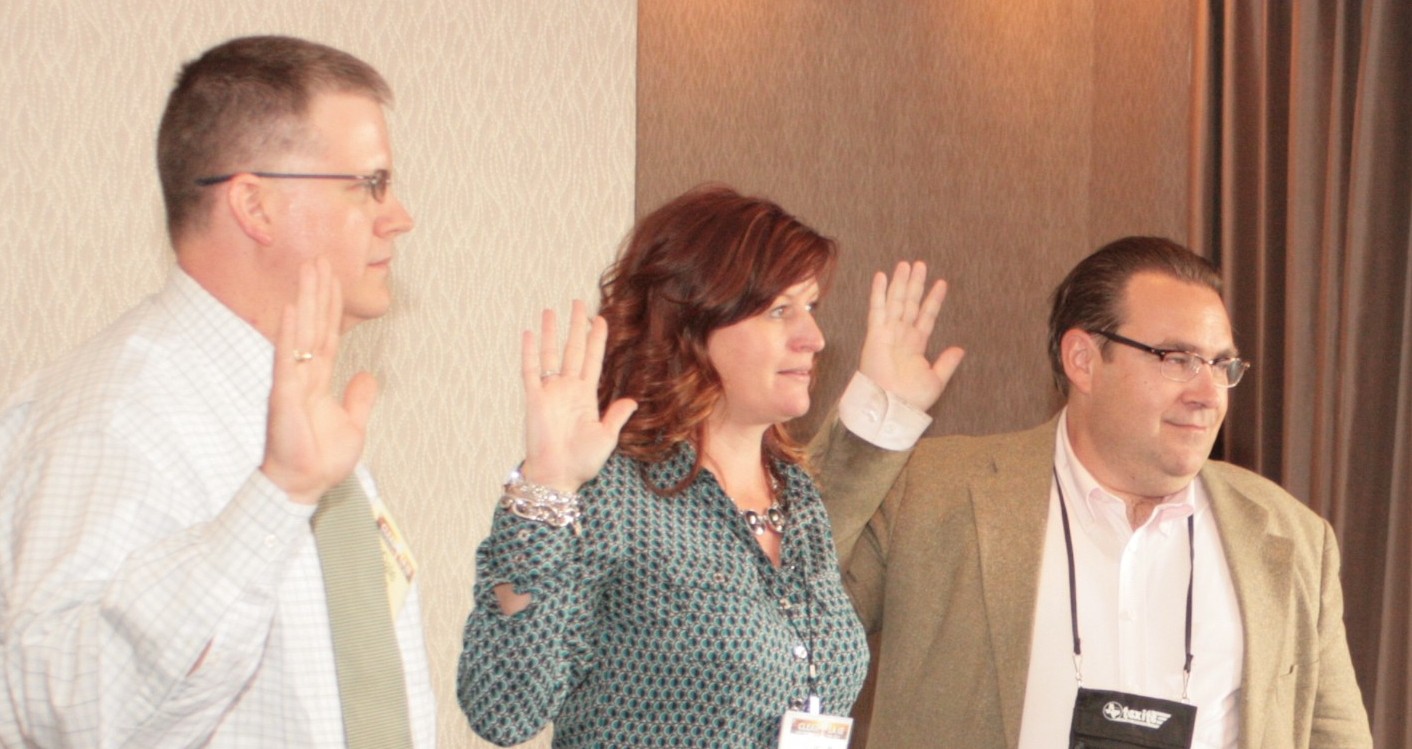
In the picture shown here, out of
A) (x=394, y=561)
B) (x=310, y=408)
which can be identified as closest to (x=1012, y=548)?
(x=394, y=561)

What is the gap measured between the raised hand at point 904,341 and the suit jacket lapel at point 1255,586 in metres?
0.72

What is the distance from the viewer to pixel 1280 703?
293 cm

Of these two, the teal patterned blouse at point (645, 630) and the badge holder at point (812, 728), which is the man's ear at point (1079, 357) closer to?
the teal patterned blouse at point (645, 630)

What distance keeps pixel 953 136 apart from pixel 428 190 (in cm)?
184

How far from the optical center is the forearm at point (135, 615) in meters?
1.49

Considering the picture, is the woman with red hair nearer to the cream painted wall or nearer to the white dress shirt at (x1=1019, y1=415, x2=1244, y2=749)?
the white dress shirt at (x1=1019, y1=415, x2=1244, y2=749)

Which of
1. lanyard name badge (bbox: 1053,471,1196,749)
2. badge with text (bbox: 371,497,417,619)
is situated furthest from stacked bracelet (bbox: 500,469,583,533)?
lanyard name badge (bbox: 1053,471,1196,749)

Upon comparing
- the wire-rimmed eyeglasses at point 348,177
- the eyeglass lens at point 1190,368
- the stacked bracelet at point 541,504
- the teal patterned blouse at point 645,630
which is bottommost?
Result: the teal patterned blouse at point 645,630

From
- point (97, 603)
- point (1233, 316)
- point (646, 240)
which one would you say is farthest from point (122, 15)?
point (1233, 316)

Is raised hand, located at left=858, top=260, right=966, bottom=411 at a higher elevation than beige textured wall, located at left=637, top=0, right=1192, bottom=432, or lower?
lower

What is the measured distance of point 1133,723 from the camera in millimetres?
2766

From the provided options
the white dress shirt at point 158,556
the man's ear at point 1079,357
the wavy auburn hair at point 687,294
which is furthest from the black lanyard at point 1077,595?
the white dress shirt at point 158,556

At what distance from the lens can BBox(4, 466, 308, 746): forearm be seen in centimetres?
149

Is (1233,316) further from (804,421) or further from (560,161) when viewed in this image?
(560,161)
